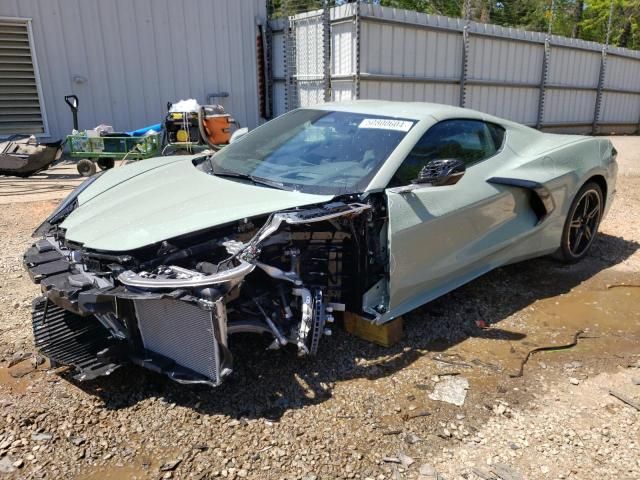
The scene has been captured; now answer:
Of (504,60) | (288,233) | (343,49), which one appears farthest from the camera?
(504,60)

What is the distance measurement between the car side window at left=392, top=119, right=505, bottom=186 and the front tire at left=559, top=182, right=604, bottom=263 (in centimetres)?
98

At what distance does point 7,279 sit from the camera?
4.30m

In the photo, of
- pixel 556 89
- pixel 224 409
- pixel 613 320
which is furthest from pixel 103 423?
pixel 556 89

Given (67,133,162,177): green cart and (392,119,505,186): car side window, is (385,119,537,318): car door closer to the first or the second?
(392,119,505,186): car side window

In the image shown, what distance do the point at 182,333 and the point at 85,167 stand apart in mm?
7423

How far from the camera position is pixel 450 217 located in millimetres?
3432

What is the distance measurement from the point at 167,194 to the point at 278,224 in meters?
0.90

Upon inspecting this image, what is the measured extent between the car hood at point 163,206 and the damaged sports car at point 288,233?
0.01 metres

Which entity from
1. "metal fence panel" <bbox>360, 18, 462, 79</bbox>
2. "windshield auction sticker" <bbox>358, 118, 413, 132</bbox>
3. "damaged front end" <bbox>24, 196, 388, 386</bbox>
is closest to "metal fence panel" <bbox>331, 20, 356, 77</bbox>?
"metal fence panel" <bbox>360, 18, 462, 79</bbox>

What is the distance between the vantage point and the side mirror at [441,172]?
3.17 m

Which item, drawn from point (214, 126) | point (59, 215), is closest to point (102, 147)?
point (214, 126)

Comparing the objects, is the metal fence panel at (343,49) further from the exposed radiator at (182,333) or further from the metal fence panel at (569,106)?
the exposed radiator at (182,333)

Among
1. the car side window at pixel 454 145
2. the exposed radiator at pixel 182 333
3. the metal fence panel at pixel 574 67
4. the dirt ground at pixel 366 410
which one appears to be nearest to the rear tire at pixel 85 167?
the dirt ground at pixel 366 410

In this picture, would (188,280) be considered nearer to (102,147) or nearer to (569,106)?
(102,147)
